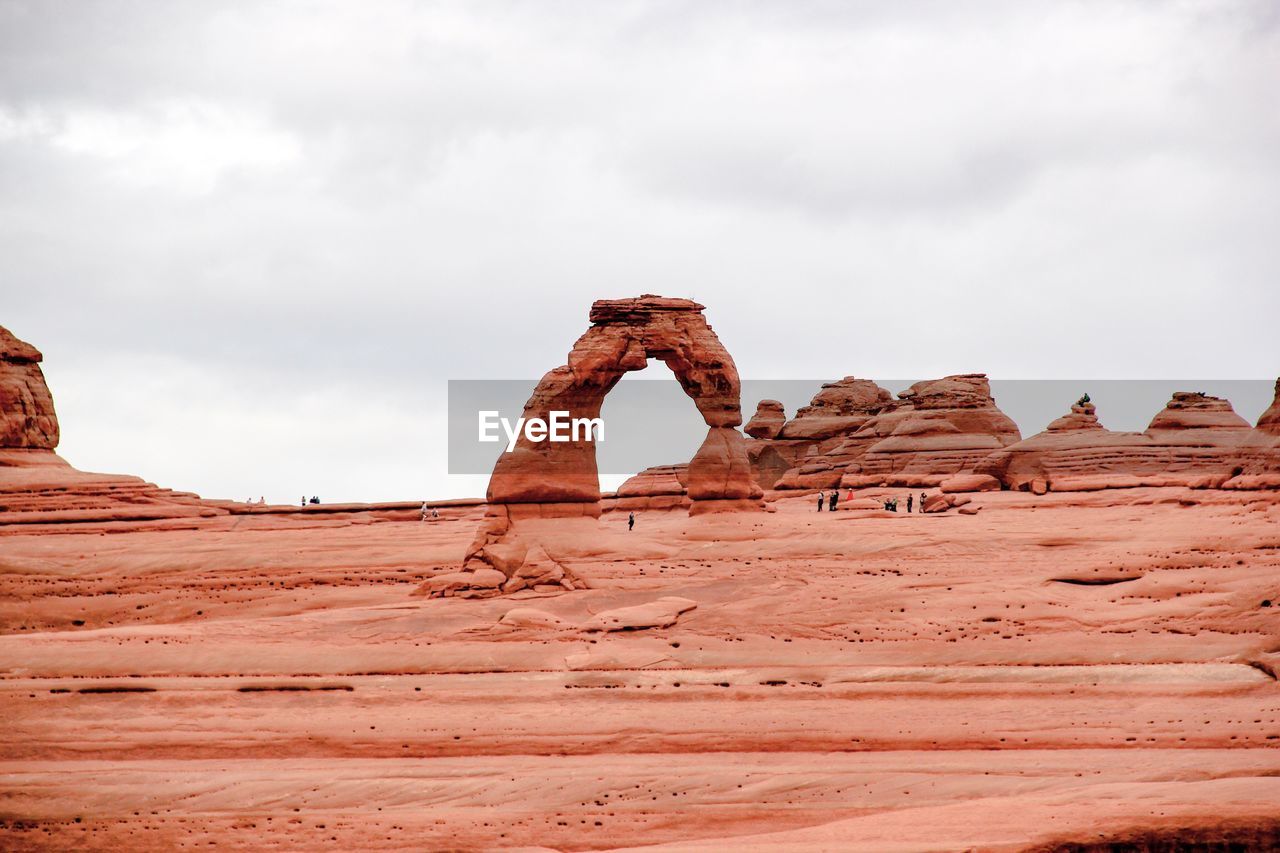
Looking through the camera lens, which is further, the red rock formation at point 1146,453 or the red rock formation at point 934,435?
the red rock formation at point 934,435

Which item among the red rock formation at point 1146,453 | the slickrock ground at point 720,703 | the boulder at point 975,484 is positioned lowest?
the slickrock ground at point 720,703

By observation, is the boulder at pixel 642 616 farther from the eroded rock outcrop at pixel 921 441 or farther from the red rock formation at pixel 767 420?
the red rock formation at pixel 767 420

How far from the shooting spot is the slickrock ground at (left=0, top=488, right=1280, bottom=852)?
19.3 metres

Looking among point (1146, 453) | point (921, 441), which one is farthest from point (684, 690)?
point (921, 441)

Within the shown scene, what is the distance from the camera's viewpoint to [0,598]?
3597 centimetres

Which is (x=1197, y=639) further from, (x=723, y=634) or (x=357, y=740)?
(x=357, y=740)

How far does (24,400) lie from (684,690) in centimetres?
3520

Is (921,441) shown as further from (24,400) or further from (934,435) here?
(24,400)

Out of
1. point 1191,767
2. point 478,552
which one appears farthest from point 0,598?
point 1191,767

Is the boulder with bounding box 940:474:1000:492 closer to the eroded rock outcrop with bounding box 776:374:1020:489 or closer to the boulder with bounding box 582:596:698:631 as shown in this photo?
the eroded rock outcrop with bounding box 776:374:1020:489

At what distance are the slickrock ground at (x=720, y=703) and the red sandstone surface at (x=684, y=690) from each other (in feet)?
0.20

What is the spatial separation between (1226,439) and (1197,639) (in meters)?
23.0

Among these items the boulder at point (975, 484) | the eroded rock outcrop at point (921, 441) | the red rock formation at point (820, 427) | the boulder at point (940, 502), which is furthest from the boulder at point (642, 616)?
the red rock formation at point (820, 427)

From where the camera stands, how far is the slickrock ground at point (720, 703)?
19.3m
